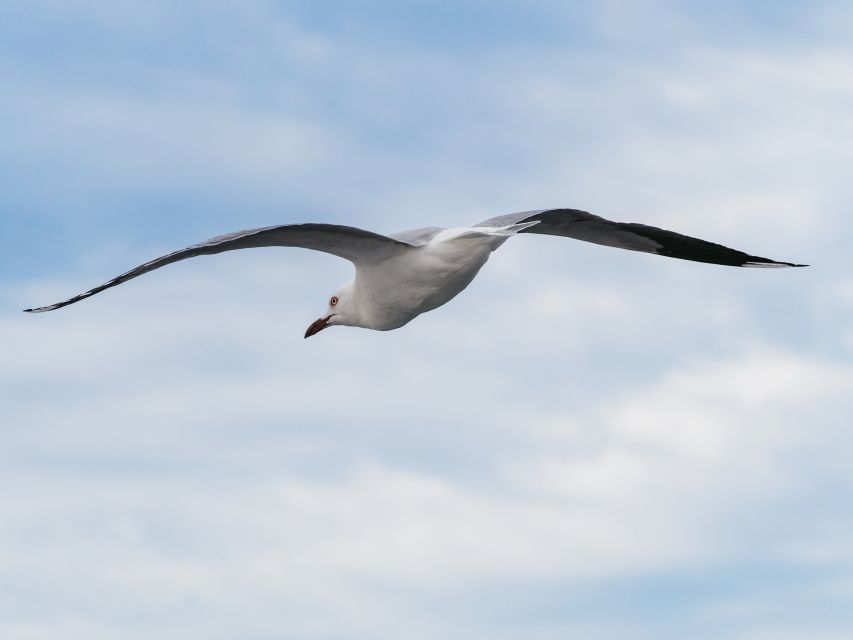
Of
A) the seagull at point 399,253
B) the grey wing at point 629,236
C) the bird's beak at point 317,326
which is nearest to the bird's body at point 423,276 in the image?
the seagull at point 399,253

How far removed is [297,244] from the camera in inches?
670

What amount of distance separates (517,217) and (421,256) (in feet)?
4.71

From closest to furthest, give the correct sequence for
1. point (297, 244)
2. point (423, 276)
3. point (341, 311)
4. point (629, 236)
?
1. point (297, 244)
2. point (423, 276)
3. point (341, 311)
4. point (629, 236)

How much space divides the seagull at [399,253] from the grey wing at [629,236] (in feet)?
0.07

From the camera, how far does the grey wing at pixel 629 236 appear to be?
1811 cm

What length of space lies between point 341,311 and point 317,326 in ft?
2.48

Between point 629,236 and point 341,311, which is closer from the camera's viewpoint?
point 341,311

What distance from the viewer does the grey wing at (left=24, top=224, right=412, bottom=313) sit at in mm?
15555

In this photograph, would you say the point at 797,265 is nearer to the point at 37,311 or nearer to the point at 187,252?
the point at 187,252

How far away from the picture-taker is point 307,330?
20.4m

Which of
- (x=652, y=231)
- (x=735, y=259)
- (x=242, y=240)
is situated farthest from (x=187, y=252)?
(x=735, y=259)

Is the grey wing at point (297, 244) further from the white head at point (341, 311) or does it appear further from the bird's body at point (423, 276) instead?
the white head at point (341, 311)

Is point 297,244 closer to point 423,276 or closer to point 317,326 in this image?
point 423,276

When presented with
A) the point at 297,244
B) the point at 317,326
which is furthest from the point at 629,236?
the point at 297,244
